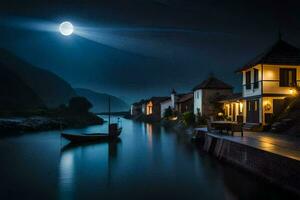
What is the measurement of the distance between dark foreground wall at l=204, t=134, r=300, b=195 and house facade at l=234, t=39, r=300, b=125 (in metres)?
7.16

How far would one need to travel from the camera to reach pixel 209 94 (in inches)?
1606

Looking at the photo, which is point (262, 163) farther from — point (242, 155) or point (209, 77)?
point (209, 77)

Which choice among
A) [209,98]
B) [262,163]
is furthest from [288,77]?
[209,98]

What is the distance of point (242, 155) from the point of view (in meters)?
15.5

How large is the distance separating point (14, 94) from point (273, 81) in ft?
310

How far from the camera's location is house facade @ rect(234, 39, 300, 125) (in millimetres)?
23828

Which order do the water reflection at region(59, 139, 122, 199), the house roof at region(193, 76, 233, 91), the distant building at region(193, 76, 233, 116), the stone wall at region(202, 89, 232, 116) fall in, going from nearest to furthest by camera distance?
1. the water reflection at region(59, 139, 122, 199)
2. the stone wall at region(202, 89, 232, 116)
3. the distant building at region(193, 76, 233, 116)
4. the house roof at region(193, 76, 233, 91)

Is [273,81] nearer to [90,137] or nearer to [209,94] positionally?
[209,94]

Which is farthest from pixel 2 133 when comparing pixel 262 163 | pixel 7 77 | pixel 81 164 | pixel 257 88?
pixel 7 77

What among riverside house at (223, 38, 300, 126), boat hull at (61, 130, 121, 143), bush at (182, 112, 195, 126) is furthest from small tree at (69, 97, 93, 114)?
riverside house at (223, 38, 300, 126)

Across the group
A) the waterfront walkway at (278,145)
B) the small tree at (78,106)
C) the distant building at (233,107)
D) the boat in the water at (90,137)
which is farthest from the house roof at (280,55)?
the small tree at (78,106)

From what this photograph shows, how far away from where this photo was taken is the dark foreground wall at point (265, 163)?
1037 centimetres

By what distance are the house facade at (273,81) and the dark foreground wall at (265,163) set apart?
7.16 meters

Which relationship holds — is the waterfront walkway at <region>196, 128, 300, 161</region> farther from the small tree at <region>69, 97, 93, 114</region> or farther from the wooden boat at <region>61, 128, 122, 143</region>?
the small tree at <region>69, 97, 93, 114</region>
